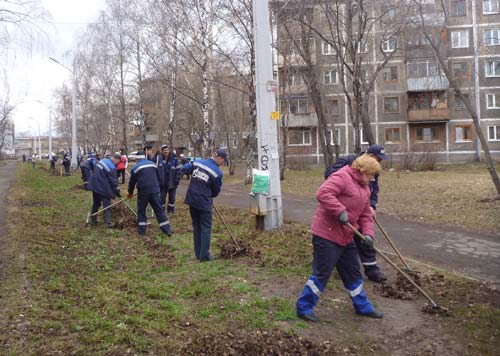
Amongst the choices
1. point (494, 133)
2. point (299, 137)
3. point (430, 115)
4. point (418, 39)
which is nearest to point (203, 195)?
point (418, 39)

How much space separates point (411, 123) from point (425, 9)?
26645mm

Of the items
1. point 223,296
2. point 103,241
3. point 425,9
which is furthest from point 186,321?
point 425,9

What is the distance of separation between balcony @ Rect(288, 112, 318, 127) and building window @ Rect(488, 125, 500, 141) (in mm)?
14662

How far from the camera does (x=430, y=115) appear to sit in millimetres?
37656

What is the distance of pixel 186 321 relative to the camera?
4.29 metres

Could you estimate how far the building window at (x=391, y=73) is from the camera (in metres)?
38.9

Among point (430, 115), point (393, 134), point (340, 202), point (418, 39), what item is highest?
point (418, 39)

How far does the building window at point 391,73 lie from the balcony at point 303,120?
23.0ft

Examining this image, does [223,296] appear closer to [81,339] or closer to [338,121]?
[81,339]

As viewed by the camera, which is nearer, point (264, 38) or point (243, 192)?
point (264, 38)

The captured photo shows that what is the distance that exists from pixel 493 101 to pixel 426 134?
5.89 m

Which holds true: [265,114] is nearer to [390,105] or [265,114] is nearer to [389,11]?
[389,11]

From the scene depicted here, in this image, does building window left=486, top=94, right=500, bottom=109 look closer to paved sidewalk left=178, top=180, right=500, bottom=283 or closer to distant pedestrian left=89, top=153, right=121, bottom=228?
paved sidewalk left=178, top=180, right=500, bottom=283

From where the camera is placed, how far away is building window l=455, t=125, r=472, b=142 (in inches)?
1499
